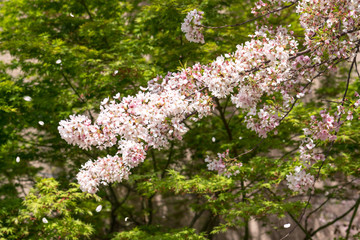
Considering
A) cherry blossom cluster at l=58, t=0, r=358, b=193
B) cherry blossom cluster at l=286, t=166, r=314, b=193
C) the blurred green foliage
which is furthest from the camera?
the blurred green foliage

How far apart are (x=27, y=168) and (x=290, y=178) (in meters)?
4.18

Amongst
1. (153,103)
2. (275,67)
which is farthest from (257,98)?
(153,103)

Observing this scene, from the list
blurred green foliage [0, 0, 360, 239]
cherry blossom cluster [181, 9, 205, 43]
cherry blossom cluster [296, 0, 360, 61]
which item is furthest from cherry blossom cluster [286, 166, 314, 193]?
cherry blossom cluster [181, 9, 205, 43]

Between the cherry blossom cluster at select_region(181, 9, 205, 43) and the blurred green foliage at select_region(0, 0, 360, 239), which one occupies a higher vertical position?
the cherry blossom cluster at select_region(181, 9, 205, 43)

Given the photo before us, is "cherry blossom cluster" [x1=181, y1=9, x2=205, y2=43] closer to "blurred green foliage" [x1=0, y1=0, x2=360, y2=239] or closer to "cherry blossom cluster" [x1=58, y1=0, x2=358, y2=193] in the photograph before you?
"cherry blossom cluster" [x1=58, y1=0, x2=358, y2=193]

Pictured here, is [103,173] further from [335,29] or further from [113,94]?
Result: [113,94]

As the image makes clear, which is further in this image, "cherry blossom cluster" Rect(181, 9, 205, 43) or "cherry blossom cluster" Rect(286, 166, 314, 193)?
"cherry blossom cluster" Rect(286, 166, 314, 193)

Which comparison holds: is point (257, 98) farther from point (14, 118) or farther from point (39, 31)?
point (39, 31)

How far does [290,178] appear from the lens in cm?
282

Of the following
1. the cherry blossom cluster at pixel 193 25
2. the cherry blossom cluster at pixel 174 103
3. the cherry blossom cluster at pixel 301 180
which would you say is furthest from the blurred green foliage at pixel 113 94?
the cherry blossom cluster at pixel 174 103

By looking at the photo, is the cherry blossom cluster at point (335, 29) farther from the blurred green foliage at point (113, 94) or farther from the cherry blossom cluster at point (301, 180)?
the blurred green foliage at point (113, 94)

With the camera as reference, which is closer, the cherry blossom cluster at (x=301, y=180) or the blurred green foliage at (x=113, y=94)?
the cherry blossom cluster at (x=301, y=180)

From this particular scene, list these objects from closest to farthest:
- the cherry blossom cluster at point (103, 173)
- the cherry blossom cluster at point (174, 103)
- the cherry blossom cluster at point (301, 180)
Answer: the cherry blossom cluster at point (174, 103) → the cherry blossom cluster at point (103, 173) → the cherry blossom cluster at point (301, 180)

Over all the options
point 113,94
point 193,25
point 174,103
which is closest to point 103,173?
point 174,103
